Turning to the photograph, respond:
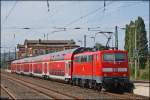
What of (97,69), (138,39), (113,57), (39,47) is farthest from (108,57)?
(39,47)

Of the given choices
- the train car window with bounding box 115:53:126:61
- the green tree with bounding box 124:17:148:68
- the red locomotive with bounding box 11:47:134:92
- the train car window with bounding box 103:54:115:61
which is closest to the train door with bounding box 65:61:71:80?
the red locomotive with bounding box 11:47:134:92

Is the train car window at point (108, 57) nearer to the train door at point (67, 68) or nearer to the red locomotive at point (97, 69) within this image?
the red locomotive at point (97, 69)

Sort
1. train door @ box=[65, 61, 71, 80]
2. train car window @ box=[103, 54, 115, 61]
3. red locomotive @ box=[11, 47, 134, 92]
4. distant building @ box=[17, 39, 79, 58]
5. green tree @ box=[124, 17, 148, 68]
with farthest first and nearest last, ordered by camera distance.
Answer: distant building @ box=[17, 39, 79, 58] → green tree @ box=[124, 17, 148, 68] → train door @ box=[65, 61, 71, 80] → train car window @ box=[103, 54, 115, 61] → red locomotive @ box=[11, 47, 134, 92]

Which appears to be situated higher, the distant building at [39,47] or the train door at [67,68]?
the distant building at [39,47]

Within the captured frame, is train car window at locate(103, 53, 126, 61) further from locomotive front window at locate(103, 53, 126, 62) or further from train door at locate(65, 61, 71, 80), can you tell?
train door at locate(65, 61, 71, 80)

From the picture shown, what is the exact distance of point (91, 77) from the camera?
30750mm

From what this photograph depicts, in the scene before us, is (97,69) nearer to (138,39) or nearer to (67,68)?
(67,68)

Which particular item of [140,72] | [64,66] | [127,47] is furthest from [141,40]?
[64,66]

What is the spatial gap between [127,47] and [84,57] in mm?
65396

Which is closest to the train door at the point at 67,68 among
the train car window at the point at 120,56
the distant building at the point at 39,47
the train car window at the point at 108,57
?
the train car window at the point at 108,57

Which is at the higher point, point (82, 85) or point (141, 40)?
point (141, 40)

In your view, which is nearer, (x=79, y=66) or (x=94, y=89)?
(x=94, y=89)

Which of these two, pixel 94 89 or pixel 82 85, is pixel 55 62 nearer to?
pixel 82 85

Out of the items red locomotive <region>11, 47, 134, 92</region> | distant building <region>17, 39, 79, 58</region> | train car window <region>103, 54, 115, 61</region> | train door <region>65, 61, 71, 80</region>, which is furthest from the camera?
distant building <region>17, 39, 79, 58</region>
